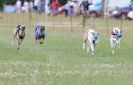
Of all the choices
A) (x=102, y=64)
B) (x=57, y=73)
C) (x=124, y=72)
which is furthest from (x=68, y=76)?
(x=102, y=64)

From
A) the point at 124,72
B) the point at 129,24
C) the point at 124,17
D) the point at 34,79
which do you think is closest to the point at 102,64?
the point at 124,72

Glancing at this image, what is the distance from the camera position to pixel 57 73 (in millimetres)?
16719

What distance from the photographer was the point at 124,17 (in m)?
52.7

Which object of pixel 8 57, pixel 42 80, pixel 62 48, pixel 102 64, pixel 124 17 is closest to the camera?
pixel 42 80

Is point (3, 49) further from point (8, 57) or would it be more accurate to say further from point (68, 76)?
point (68, 76)

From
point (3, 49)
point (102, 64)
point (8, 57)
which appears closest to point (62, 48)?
point (3, 49)

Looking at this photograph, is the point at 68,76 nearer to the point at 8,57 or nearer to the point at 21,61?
the point at 21,61

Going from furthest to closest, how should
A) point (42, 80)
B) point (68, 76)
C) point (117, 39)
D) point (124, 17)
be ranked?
point (124, 17) < point (117, 39) < point (68, 76) < point (42, 80)

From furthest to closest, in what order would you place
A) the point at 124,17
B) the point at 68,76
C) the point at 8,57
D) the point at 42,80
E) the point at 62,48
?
the point at 124,17 → the point at 62,48 → the point at 8,57 → the point at 68,76 → the point at 42,80

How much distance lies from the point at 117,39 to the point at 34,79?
34.2 ft

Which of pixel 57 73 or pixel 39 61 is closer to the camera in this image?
pixel 57 73

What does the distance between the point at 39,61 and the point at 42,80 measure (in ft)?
17.2

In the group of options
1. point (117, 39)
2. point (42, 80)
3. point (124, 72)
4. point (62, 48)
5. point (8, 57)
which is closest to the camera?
point (42, 80)

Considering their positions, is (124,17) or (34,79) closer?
(34,79)
